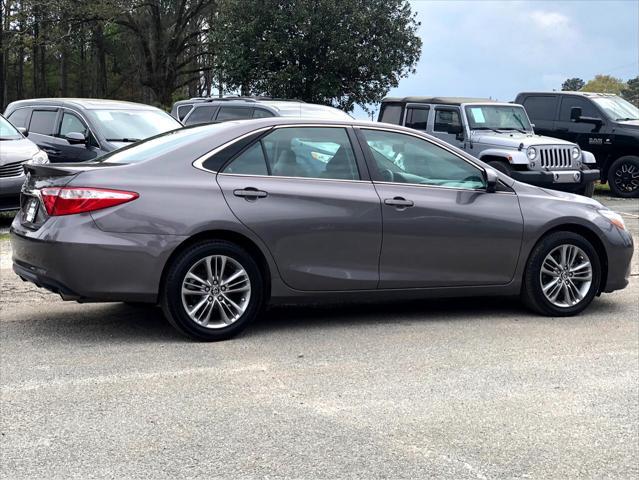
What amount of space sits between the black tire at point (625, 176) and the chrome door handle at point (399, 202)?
12310 mm

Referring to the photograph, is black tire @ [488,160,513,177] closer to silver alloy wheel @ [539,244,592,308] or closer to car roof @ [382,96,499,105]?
car roof @ [382,96,499,105]

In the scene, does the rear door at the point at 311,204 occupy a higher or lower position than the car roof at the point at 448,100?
lower

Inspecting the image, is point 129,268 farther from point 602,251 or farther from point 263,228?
point 602,251

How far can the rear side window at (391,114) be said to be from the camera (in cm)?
1675

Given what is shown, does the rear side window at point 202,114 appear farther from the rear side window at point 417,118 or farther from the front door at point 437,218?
the front door at point 437,218

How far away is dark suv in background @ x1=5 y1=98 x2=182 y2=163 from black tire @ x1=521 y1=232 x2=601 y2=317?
7.52m

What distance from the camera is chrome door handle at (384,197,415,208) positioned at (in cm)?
633

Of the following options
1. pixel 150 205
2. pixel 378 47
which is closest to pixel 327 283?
pixel 150 205

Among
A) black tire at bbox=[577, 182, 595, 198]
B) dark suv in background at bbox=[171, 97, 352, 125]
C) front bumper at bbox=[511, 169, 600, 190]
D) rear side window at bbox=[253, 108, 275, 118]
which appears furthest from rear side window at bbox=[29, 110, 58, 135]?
black tire at bbox=[577, 182, 595, 198]

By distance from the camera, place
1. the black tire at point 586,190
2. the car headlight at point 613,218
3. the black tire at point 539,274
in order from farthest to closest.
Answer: the black tire at point 586,190
the car headlight at point 613,218
the black tire at point 539,274

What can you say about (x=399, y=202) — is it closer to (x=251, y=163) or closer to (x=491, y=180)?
(x=491, y=180)

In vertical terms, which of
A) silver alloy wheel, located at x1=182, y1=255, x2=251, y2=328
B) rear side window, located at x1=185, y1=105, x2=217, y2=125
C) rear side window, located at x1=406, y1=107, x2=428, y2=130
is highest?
rear side window, located at x1=406, y1=107, x2=428, y2=130

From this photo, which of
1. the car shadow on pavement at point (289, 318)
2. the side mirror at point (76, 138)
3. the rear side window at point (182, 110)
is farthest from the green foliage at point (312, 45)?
the car shadow on pavement at point (289, 318)

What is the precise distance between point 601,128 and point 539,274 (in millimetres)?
11449
